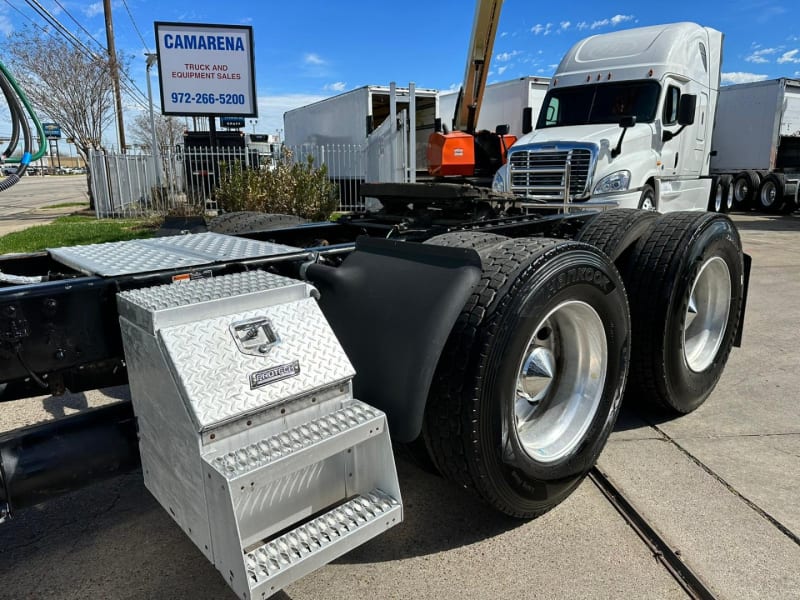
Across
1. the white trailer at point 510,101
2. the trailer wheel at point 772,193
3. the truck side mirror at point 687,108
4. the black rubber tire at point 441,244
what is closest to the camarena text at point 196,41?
the white trailer at point 510,101

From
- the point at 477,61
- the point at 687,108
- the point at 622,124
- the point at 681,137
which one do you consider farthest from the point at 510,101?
the point at 622,124

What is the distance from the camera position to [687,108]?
10.3m

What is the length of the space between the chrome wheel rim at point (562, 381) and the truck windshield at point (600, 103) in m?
8.56

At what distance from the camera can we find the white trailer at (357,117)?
58.5 feet

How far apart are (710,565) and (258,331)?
1942 millimetres

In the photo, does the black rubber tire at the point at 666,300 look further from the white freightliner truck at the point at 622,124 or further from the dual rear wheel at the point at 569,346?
the white freightliner truck at the point at 622,124

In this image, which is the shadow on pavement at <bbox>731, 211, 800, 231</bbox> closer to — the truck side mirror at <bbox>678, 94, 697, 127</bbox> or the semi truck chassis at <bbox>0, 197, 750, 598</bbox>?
the truck side mirror at <bbox>678, 94, 697, 127</bbox>

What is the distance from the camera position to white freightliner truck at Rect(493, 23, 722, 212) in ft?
31.6

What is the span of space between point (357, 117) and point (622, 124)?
10190 mm

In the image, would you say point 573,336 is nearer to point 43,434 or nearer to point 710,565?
point 710,565

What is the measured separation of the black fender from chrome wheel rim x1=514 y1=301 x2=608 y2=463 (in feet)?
2.27

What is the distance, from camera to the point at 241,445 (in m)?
1.79

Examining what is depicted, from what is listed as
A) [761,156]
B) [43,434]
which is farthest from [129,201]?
[761,156]

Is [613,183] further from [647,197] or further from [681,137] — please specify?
[681,137]
